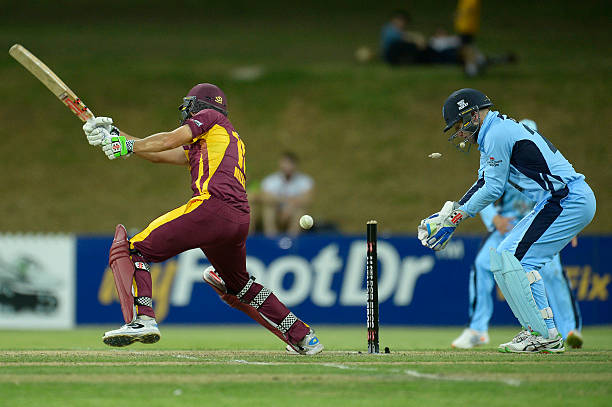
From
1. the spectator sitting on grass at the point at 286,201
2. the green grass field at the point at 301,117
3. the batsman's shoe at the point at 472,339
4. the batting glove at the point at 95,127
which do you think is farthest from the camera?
the green grass field at the point at 301,117

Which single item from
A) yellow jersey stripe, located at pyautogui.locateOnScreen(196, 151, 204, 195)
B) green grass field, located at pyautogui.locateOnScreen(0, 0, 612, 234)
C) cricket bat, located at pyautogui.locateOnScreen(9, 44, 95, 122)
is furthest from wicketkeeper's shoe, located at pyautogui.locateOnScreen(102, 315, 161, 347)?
green grass field, located at pyautogui.locateOnScreen(0, 0, 612, 234)

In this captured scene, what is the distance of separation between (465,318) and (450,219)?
7.38 m

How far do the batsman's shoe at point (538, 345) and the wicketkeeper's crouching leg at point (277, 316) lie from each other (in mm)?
1845

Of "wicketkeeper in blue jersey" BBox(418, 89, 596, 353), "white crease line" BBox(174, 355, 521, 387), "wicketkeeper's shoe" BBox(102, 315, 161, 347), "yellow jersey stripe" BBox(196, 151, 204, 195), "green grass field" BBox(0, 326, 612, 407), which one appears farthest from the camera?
"wicketkeeper in blue jersey" BBox(418, 89, 596, 353)

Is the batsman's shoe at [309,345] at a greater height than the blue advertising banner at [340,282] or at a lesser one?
lesser

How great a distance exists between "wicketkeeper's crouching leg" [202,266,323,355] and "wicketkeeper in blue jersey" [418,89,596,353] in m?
1.38

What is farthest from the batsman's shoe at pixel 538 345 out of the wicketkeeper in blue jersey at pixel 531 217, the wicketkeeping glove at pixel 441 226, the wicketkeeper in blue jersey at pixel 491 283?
the wicketkeeper in blue jersey at pixel 491 283

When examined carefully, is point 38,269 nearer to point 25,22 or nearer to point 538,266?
point 538,266

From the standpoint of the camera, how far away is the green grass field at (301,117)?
2136cm

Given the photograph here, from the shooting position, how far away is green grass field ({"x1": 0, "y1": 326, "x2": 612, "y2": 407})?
5.68 m

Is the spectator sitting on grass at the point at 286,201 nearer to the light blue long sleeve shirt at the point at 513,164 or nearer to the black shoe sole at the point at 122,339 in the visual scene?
the light blue long sleeve shirt at the point at 513,164

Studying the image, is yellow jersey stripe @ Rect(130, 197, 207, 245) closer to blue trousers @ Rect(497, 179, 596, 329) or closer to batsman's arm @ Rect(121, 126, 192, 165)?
batsman's arm @ Rect(121, 126, 192, 165)

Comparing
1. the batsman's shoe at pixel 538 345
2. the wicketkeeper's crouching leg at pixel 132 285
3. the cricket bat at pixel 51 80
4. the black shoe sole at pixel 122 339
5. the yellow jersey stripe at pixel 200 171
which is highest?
the cricket bat at pixel 51 80

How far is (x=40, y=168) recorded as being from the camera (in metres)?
22.6
